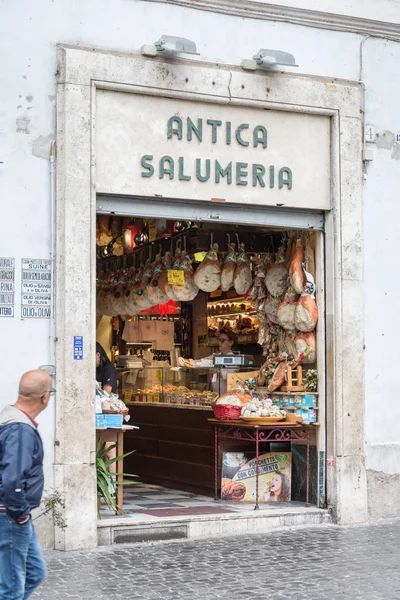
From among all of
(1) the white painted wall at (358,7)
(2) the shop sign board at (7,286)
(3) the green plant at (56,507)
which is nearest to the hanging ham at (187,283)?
(1) the white painted wall at (358,7)

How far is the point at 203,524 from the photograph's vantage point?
35.3 ft

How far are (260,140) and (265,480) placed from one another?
3958 mm

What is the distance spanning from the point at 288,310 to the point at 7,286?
3650 millimetres

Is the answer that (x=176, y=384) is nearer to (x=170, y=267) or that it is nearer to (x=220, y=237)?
(x=170, y=267)

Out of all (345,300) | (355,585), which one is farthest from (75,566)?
(345,300)

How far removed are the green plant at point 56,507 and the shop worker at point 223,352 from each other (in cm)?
368

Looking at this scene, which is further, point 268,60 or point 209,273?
point 209,273

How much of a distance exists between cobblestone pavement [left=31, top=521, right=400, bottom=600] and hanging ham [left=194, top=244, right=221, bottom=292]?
3505mm

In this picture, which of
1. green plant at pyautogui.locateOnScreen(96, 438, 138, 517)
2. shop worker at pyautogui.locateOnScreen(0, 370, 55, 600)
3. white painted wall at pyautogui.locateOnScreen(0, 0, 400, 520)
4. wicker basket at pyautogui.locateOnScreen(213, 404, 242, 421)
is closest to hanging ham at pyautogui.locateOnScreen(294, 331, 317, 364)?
white painted wall at pyautogui.locateOnScreen(0, 0, 400, 520)

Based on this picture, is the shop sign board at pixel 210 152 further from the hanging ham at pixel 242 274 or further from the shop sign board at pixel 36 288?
the hanging ham at pixel 242 274

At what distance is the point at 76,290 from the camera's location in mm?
10234

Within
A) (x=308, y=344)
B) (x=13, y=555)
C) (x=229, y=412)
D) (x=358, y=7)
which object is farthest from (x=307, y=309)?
(x=13, y=555)

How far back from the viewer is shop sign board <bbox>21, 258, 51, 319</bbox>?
1006cm

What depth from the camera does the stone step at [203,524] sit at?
10320 mm
